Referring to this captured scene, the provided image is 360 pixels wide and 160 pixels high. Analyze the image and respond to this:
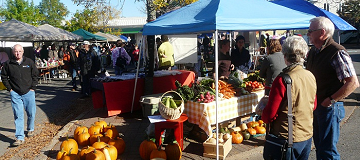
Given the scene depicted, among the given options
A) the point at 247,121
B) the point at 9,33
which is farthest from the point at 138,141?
the point at 9,33

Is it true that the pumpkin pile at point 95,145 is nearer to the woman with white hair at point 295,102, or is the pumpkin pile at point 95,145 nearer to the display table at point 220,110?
the display table at point 220,110

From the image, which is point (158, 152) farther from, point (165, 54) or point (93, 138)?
point (165, 54)

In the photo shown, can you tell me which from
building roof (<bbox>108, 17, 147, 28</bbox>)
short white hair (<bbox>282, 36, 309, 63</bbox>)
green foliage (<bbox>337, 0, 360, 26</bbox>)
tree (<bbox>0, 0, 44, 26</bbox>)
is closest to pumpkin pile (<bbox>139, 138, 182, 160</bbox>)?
short white hair (<bbox>282, 36, 309, 63</bbox>)

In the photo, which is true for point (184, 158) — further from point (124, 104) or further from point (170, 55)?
point (170, 55)

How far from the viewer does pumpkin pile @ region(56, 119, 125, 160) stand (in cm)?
454

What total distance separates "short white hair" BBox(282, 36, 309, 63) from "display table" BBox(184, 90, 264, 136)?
242cm

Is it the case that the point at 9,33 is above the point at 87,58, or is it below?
above

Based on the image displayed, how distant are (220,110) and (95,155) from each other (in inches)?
→ 88.7

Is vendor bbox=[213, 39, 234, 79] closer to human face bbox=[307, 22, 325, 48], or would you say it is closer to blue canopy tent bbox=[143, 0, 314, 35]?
blue canopy tent bbox=[143, 0, 314, 35]

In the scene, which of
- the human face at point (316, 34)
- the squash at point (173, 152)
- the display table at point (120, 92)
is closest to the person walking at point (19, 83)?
the display table at point (120, 92)

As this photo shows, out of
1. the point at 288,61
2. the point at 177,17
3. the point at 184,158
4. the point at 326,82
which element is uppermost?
the point at 177,17

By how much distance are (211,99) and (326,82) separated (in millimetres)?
2241

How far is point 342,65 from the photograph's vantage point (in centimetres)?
319

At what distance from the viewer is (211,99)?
532cm
